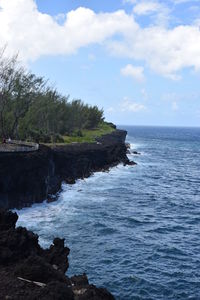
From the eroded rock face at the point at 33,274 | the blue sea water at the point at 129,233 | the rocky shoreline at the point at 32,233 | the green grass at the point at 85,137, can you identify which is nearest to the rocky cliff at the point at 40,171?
the rocky shoreline at the point at 32,233

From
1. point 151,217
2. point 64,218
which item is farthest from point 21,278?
point 151,217

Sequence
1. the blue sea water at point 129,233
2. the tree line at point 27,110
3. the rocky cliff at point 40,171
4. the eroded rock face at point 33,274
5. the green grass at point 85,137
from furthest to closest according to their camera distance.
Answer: the green grass at point 85,137, the tree line at point 27,110, the rocky cliff at point 40,171, the blue sea water at point 129,233, the eroded rock face at point 33,274

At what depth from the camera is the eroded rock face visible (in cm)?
1856

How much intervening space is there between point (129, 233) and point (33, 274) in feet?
70.5

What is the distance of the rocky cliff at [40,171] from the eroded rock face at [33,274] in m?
19.1

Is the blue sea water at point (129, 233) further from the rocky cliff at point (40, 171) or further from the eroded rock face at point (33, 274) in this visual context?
the eroded rock face at point (33, 274)

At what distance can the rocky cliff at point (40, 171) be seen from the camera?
4772 cm

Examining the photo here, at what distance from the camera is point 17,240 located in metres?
25.2

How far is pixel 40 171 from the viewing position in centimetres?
5497

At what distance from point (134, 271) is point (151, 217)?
1711 cm

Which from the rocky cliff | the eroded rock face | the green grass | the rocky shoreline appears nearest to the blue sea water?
the rocky cliff

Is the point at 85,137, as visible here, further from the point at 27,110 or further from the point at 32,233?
the point at 32,233

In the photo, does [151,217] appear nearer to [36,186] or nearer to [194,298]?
[36,186]

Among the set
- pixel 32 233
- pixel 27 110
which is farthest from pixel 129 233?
pixel 27 110
